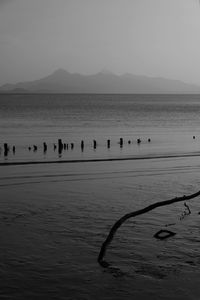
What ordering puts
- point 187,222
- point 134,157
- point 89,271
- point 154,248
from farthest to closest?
point 134,157 < point 187,222 < point 154,248 < point 89,271

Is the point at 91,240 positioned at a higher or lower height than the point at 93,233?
lower

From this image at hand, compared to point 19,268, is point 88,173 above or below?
→ above

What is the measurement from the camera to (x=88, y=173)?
2891 cm

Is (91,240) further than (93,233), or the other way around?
(93,233)

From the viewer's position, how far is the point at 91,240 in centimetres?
1498

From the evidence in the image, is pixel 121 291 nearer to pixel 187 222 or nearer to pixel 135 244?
pixel 135 244

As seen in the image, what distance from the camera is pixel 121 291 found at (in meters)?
11.4

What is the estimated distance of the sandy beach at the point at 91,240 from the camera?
11.6 metres

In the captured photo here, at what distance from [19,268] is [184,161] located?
24.7m

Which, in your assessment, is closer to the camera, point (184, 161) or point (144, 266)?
point (144, 266)

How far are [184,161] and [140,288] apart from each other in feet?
81.0

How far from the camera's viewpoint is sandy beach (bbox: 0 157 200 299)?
1156cm

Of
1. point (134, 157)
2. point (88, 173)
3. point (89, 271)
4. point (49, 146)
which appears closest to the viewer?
point (89, 271)

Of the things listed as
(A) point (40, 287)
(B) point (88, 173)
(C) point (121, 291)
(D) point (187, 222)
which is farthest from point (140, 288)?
(B) point (88, 173)
